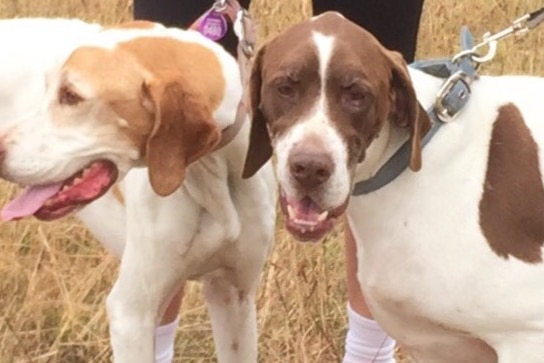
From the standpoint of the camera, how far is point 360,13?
433cm

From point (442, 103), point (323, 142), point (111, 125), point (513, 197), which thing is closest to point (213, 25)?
point (111, 125)

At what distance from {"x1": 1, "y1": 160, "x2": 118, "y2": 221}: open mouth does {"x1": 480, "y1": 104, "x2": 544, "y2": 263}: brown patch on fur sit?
0.86m

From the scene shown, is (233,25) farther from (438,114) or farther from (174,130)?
(438,114)

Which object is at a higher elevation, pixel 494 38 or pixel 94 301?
pixel 494 38

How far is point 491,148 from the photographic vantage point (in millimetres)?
3697

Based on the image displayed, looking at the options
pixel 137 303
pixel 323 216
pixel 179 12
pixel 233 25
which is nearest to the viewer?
pixel 323 216

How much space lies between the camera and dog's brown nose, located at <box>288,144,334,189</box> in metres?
3.36

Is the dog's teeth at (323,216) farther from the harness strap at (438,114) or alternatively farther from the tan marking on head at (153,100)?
the tan marking on head at (153,100)

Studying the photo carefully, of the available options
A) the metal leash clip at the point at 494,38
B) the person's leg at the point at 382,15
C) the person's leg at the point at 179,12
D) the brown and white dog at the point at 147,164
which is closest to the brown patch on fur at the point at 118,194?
the brown and white dog at the point at 147,164

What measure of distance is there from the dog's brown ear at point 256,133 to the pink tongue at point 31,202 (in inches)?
17.5

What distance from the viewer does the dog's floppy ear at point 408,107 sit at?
3521 mm

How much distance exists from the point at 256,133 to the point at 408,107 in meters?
0.36

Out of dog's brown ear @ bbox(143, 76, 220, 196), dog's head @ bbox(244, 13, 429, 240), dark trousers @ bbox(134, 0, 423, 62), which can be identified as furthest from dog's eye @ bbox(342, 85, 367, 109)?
dark trousers @ bbox(134, 0, 423, 62)

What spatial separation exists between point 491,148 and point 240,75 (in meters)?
0.61
